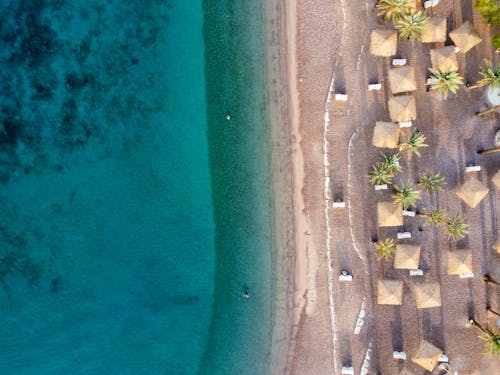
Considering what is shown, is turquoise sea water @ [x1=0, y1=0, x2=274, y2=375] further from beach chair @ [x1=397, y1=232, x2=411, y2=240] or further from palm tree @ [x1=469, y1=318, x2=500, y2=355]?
palm tree @ [x1=469, y1=318, x2=500, y2=355]

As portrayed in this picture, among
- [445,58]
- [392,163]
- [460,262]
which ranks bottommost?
[460,262]

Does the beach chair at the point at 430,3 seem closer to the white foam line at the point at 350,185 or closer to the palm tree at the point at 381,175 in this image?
the white foam line at the point at 350,185

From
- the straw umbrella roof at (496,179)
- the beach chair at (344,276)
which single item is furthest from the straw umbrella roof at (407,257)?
the straw umbrella roof at (496,179)

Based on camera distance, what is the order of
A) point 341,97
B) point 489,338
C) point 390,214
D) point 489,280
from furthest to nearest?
point 489,280, point 341,97, point 390,214, point 489,338

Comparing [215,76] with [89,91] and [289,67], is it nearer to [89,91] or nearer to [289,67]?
[289,67]

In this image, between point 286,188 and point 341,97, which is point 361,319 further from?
point 341,97

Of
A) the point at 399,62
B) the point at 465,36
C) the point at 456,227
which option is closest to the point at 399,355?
the point at 456,227
